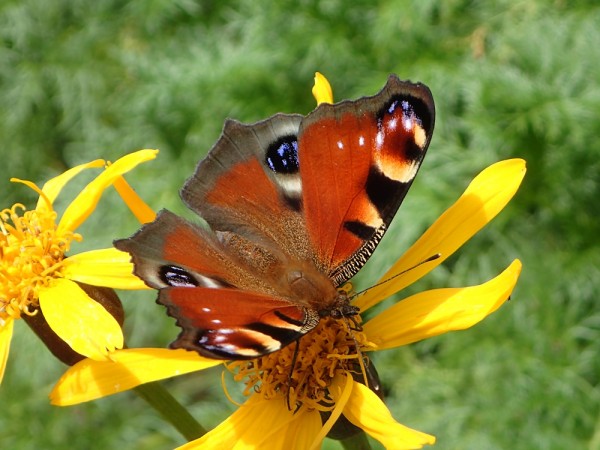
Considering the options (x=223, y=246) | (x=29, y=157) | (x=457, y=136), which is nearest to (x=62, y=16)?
(x=29, y=157)

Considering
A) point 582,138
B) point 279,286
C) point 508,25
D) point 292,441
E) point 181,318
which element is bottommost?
point 292,441

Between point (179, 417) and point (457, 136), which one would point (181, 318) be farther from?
point (457, 136)

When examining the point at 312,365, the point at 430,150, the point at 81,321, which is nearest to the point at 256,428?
the point at 312,365

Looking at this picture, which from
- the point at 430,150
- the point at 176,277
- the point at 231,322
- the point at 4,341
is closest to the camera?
the point at 231,322

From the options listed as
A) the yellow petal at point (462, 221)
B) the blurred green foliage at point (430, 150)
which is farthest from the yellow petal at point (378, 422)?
the blurred green foliage at point (430, 150)

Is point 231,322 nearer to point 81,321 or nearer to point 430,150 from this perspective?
point 81,321

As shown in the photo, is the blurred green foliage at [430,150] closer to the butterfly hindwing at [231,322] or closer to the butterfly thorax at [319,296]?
the butterfly thorax at [319,296]
